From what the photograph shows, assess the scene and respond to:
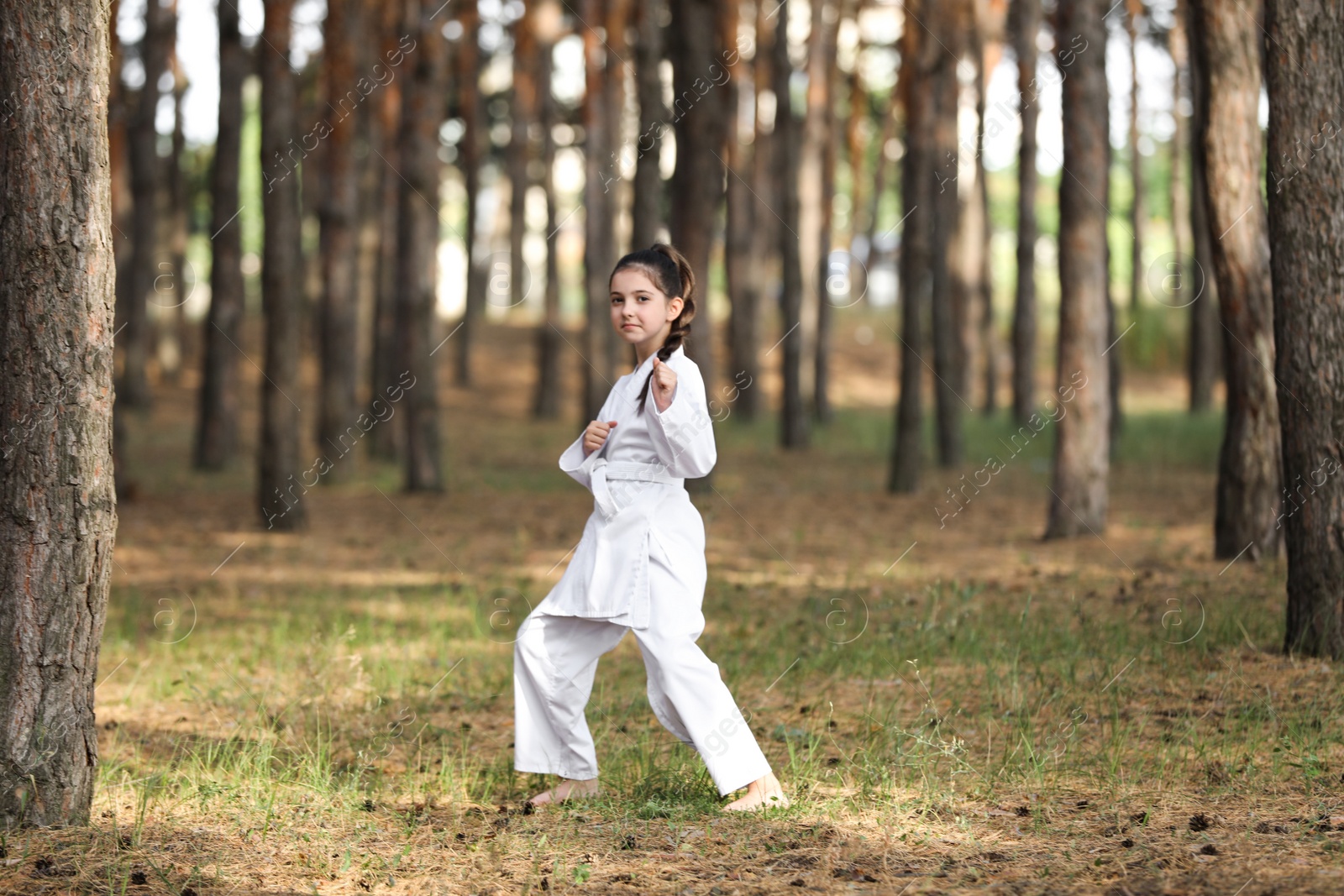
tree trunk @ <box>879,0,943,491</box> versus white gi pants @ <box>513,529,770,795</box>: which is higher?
tree trunk @ <box>879,0,943,491</box>

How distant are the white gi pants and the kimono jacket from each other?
0.06 meters

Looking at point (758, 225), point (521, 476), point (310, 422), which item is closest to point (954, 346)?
point (758, 225)

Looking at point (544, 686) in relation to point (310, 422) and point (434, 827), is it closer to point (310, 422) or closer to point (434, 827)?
point (434, 827)

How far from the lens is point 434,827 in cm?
444

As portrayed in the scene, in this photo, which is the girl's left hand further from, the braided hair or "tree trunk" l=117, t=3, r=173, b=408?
"tree trunk" l=117, t=3, r=173, b=408

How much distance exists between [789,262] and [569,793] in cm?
1392

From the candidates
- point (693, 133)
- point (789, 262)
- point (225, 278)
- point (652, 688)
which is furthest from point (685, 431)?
point (789, 262)

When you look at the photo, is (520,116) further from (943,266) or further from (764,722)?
(764,722)

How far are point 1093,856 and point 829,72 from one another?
19961 millimetres

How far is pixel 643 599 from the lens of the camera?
427 cm

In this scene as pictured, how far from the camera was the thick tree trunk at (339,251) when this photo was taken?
47.6 feet

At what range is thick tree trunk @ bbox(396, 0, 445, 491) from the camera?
1383cm

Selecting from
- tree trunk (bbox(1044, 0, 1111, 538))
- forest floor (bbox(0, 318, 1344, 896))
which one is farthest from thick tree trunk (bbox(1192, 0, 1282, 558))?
tree trunk (bbox(1044, 0, 1111, 538))

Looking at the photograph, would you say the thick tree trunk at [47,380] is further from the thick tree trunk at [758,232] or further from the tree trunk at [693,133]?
the thick tree trunk at [758,232]
